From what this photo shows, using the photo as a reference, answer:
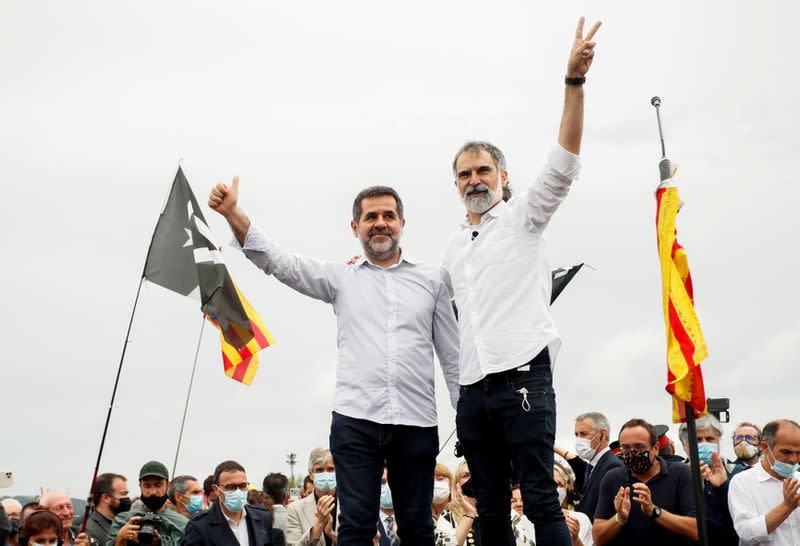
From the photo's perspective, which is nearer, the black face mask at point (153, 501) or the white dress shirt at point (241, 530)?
the white dress shirt at point (241, 530)

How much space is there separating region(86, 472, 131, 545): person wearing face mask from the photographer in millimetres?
368

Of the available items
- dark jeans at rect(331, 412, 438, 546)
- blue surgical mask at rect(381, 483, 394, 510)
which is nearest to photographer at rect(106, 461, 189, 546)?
blue surgical mask at rect(381, 483, 394, 510)

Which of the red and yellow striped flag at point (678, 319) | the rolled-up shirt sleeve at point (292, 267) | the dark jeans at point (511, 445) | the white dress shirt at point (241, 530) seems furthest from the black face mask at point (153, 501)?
the red and yellow striped flag at point (678, 319)

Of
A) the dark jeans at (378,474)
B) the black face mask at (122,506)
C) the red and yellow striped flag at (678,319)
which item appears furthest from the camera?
the black face mask at (122,506)

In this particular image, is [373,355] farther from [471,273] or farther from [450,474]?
[450,474]

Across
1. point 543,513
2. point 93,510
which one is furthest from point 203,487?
point 543,513

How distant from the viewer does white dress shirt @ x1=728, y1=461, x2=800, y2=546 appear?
853cm

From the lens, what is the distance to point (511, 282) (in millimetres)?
5602

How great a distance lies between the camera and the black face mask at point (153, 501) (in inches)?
421

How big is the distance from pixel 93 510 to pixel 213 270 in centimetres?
299

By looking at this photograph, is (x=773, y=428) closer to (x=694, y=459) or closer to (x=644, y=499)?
(x=644, y=499)

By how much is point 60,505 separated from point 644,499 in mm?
6229

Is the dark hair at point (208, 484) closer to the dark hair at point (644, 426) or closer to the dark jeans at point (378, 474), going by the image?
the dark hair at point (644, 426)

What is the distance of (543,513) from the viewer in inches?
206
